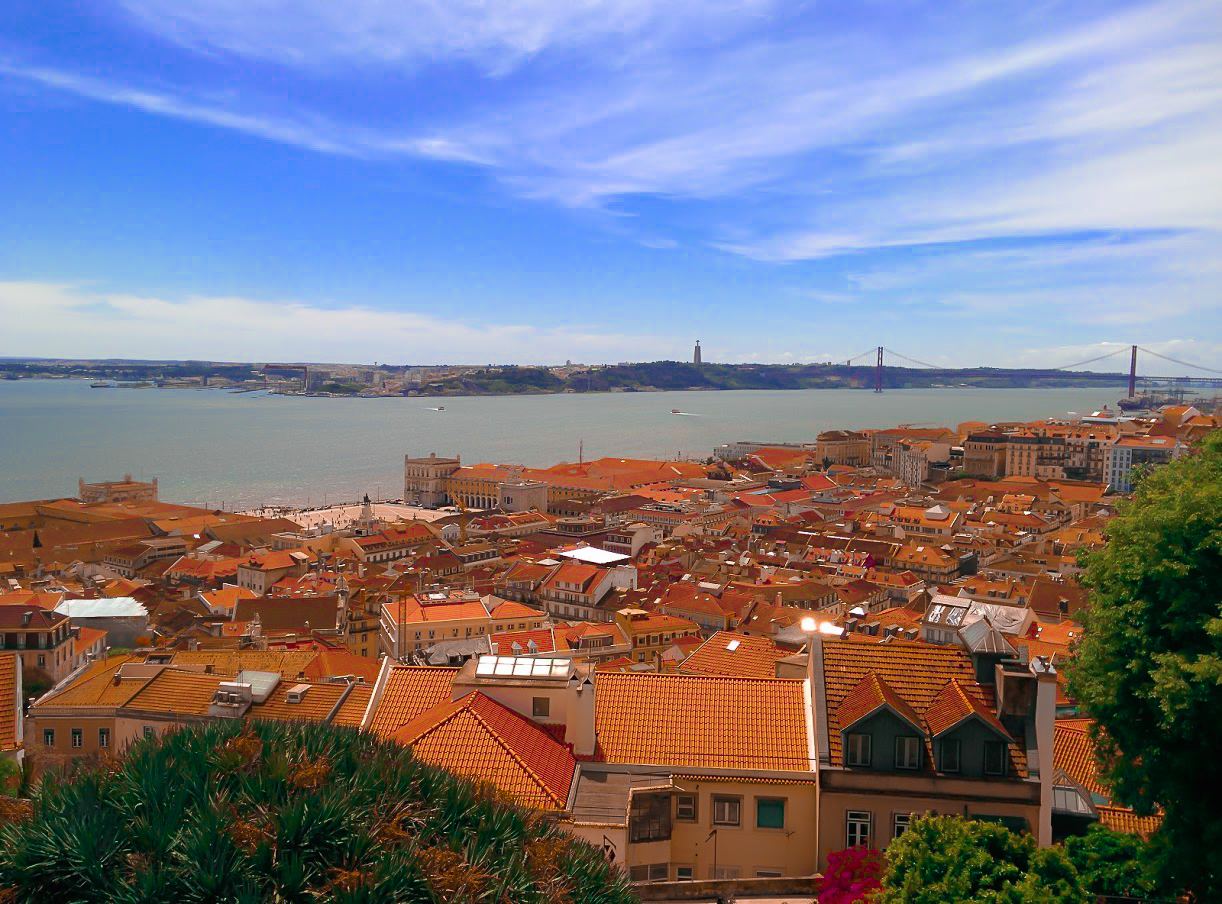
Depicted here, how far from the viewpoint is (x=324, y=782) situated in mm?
4164

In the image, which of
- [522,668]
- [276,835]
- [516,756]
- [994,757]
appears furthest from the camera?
[522,668]

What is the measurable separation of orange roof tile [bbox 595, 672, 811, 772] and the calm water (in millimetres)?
70968

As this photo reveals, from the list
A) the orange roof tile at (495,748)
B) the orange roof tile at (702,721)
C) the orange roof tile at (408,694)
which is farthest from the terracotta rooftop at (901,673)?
the orange roof tile at (408,694)

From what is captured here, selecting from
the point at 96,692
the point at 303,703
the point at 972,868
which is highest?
the point at 972,868

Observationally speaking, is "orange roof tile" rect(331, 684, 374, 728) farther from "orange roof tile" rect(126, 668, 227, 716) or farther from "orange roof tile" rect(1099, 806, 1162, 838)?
"orange roof tile" rect(1099, 806, 1162, 838)

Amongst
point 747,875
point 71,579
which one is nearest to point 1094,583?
point 747,875

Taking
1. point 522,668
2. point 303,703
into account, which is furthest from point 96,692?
point 522,668

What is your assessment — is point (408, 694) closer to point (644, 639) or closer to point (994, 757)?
point (994, 757)

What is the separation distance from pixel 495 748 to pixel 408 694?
147 cm

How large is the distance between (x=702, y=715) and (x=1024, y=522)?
1857 inches

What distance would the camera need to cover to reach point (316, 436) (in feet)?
411

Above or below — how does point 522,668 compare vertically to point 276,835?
below

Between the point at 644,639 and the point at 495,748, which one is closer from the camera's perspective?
the point at 495,748

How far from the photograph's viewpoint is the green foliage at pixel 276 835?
3.72 meters
